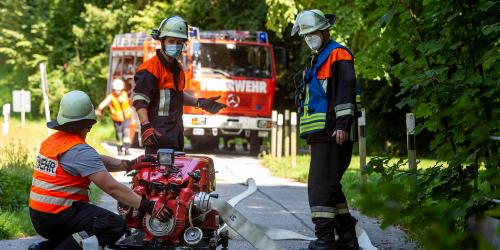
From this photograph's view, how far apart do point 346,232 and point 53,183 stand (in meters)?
2.27

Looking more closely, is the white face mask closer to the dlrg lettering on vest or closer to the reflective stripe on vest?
the reflective stripe on vest

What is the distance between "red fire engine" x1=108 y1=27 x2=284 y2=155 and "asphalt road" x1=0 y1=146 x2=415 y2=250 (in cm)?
384

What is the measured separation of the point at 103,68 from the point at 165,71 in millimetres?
33869

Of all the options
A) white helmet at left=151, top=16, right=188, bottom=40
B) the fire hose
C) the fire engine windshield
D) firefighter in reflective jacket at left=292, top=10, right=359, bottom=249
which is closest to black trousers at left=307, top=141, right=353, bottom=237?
firefighter in reflective jacket at left=292, top=10, right=359, bottom=249

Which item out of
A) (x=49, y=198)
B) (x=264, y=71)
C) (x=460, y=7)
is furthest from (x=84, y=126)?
(x=264, y=71)

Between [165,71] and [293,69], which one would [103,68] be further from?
[165,71]

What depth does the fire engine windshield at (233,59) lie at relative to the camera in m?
22.3

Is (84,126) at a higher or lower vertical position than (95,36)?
lower

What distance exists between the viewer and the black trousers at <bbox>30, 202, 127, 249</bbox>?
18.3 ft

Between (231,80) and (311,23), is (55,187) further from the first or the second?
(231,80)

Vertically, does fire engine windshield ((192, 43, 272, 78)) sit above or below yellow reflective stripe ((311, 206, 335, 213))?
above

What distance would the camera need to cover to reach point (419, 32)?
7227 millimetres

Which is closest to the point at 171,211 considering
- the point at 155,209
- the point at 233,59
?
the point at 155,209

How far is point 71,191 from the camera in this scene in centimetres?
564
